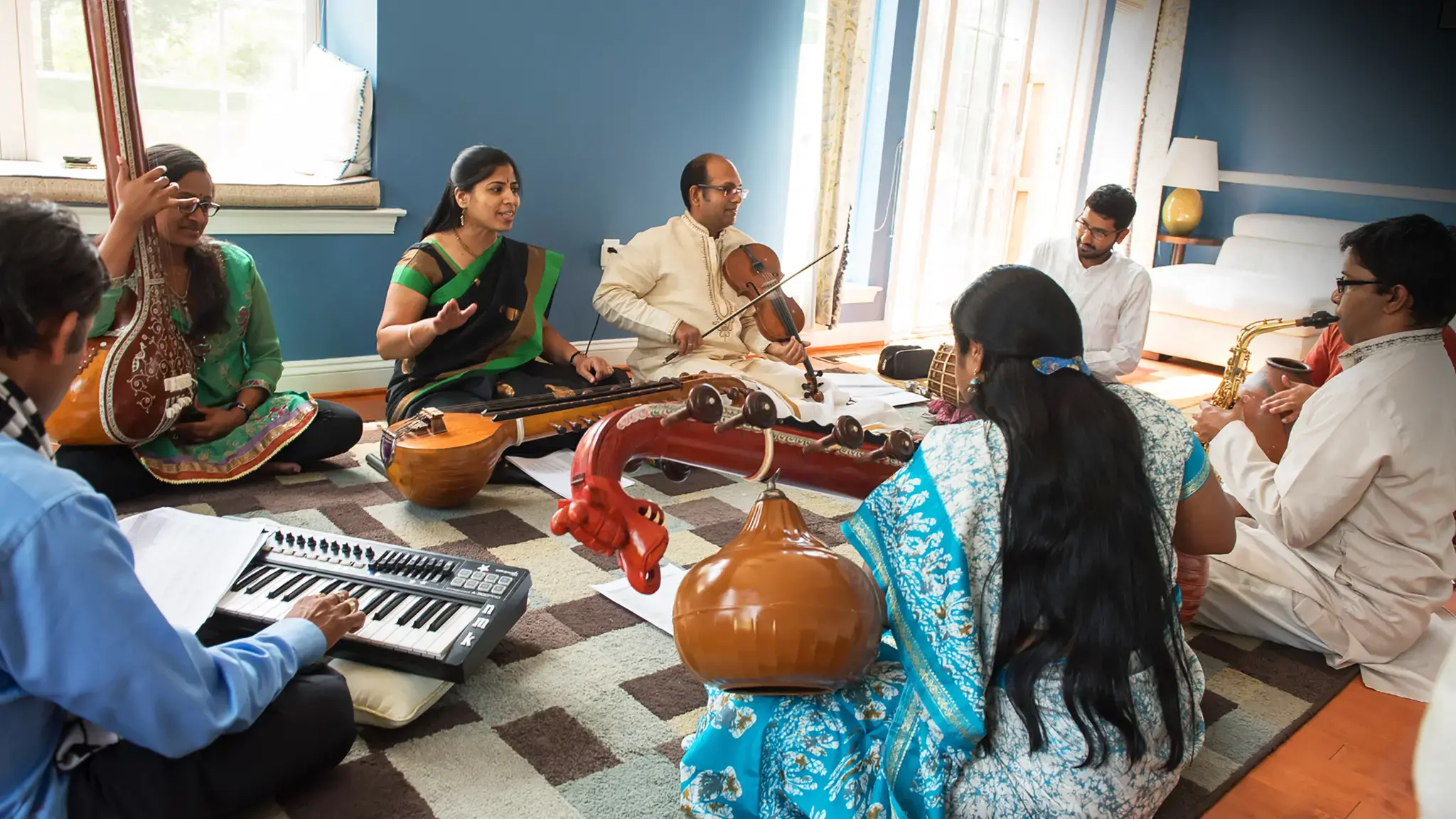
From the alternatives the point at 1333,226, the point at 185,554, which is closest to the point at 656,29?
the point at 185,554

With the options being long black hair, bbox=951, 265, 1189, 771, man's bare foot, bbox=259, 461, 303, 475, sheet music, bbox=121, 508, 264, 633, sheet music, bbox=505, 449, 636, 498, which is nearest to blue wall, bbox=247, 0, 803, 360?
man's bare foot, bbox=259, 461, 303, 475

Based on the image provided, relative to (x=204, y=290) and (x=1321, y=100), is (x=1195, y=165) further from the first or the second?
(x=204, y=290)

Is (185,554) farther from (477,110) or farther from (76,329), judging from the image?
(477,110)

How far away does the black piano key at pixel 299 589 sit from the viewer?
1.89 meters

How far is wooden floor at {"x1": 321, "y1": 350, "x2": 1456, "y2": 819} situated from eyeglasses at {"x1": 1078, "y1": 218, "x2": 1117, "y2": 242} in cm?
204

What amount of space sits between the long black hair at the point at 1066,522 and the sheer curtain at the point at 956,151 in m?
4.76

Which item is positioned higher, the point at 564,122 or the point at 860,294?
the point at 564,122

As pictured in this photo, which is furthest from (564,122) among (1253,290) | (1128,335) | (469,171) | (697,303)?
(1253,290)

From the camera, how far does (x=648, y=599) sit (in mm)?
2410

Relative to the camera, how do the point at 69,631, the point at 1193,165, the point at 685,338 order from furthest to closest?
the point at 1193,165, the point at 685,338, the point at 69,631

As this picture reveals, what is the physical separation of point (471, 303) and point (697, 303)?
2.96ft

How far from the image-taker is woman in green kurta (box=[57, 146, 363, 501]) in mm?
2602

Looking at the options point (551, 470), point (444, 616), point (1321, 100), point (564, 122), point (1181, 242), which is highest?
point (1321, 100)

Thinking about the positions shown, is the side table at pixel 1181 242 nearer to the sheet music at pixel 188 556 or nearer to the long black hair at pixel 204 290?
→ the long black hair at pixel 204 290
